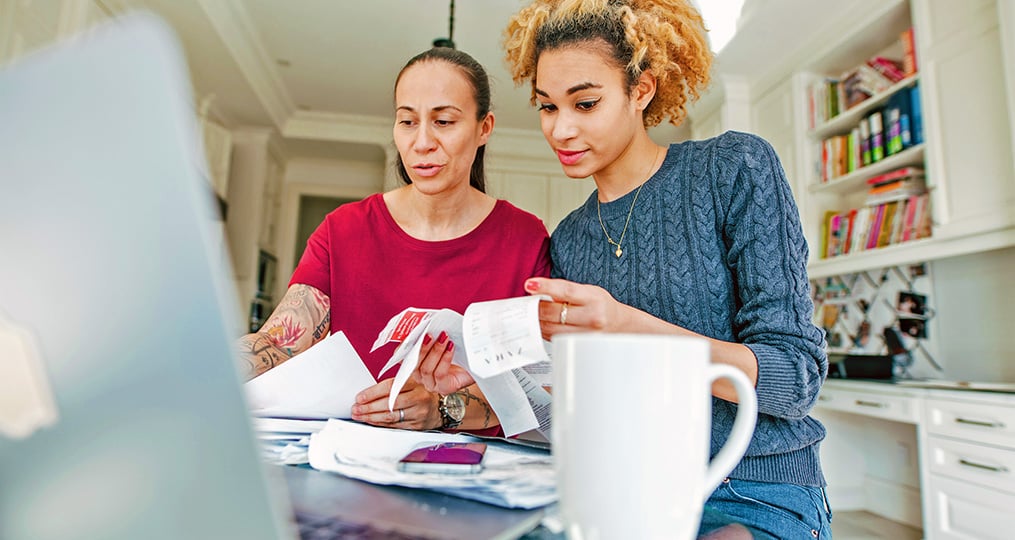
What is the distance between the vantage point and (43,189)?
23 cm

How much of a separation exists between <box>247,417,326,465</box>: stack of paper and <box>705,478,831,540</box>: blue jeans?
53 cm

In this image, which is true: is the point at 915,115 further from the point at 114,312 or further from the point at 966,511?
the point at 114,312

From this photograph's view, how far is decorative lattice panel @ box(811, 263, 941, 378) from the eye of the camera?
3.25 meters

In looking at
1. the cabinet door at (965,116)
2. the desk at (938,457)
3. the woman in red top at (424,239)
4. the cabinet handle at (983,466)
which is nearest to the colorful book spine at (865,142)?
the cabinet door at (965,116)

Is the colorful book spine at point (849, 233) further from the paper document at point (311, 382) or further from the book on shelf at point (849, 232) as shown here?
the paper document at point (311, 382)

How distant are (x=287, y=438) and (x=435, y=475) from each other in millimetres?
316

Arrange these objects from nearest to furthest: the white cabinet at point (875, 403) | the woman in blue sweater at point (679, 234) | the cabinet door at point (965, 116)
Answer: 1. the woman in blue sweater at point (679, 234)
2. the cabinet door at point (965, 116)
3. the white cabinet at point (875, 403)

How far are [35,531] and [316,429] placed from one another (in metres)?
0.54

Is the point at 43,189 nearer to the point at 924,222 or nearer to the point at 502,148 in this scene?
the point at 924,222

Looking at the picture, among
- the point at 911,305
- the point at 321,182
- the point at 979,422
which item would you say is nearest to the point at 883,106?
the point at 911,305

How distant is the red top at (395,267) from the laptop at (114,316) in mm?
1098

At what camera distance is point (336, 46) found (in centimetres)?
436

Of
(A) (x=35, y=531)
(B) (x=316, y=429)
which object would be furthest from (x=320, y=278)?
(A) (x=35, y=531)

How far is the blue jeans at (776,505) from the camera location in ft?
2.56
